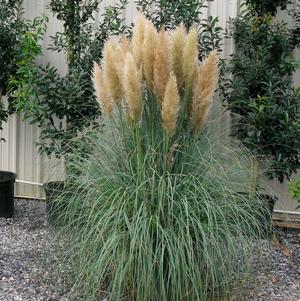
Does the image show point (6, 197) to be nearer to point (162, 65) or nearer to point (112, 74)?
point (112, 74)

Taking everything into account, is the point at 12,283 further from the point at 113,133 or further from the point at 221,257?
the point at 221,257

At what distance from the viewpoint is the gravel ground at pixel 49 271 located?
361cm

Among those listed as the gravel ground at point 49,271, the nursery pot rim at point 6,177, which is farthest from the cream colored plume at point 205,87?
the nursery pot rim at point 6,177

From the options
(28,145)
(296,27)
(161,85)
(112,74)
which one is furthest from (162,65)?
(28,145)

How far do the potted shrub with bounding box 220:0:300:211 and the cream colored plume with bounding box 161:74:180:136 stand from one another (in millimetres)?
1468

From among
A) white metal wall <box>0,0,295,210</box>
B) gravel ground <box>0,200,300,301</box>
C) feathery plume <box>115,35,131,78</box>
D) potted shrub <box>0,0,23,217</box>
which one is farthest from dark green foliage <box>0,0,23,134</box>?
feathery plume <box>115,35,131,78</box>

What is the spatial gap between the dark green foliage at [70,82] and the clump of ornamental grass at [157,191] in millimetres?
1423

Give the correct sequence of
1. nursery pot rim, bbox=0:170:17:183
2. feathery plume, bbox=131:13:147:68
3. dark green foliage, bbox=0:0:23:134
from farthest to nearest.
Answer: nursery pot rim, bbox=0:170:17:183 → dark green foliage, bbox=0:0:23:134 → feathery plume, bbox=131:13:147:68

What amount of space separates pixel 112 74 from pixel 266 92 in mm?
1807

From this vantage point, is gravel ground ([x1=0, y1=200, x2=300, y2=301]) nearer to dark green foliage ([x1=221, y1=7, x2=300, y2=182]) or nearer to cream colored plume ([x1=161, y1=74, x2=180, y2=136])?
dark green foliage ([x1=221, y1=7, x2=300, y2=182])

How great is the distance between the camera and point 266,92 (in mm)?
4789

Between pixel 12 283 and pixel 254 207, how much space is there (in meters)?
1.66

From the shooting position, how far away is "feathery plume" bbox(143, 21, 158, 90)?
331 cm

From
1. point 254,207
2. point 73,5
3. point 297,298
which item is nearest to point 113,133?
point 254,207
